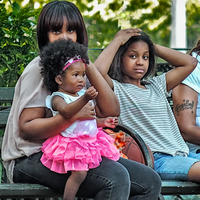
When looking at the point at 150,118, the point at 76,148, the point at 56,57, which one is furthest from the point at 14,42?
the point at 76,148

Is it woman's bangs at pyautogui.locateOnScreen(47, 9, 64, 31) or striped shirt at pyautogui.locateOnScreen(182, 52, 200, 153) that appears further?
striped shirt at pyautogui.locateOnScreen(182, 52, 200, 153)

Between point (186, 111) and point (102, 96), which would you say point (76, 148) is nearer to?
point (102, 96)

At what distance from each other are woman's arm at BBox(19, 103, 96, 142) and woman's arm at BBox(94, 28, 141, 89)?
2.16 ft

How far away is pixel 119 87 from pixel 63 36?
0.69 m

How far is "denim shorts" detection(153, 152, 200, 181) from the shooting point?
9.30 feet

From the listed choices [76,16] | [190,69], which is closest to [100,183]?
[76,16]

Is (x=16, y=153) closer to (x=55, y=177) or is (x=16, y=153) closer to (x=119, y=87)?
(x=55, y=177)

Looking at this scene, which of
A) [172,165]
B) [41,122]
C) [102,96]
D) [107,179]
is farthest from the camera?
[172,165]

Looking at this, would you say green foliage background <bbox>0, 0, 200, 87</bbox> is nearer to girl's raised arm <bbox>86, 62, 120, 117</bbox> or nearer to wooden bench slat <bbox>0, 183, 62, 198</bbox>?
girl's raised arm <bbox>86, 62, 120, 117</bbox>

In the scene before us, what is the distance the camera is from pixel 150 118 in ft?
10.1

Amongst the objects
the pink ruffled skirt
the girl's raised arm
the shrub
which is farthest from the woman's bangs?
the shrub

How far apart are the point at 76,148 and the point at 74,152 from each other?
1.0 inches

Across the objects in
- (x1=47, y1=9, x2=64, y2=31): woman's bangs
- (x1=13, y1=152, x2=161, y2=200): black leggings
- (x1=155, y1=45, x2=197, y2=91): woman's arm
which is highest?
(x1=47, y1=9, x2=64, y2=31): woman's bangs

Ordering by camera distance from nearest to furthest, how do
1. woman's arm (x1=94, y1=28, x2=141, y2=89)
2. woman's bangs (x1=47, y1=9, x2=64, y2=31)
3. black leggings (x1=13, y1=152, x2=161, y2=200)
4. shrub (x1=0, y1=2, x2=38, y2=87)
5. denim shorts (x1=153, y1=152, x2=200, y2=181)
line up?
black leggings (x1=13, y1=152, x2=161, y2=200) → woman's bangs (x1=47, y1=9, x2=64, y2=31) → denim shorts (x1=153, y1=152, x2=200, y2=181) → woman's arm (x1=94, y1=28, x2=141, y2=89) → shrub (x1=0, y1=2, x2=38, y2=87)
